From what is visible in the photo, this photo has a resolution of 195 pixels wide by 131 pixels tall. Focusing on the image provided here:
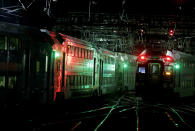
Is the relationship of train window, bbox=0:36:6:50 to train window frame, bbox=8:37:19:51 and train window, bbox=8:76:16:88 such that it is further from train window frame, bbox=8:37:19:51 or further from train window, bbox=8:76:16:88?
train window, bbox=8:76:16:88

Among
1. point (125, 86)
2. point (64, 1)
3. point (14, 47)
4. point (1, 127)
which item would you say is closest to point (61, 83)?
point (14, 47)

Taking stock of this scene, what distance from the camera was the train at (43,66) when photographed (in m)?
11.6

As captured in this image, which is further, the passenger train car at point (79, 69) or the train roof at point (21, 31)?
the passenger train car at point (79, 69)

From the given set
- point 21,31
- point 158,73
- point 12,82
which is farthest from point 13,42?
point 158,73

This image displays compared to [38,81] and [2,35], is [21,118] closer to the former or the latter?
[38,81]

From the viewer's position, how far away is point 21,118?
1235cm

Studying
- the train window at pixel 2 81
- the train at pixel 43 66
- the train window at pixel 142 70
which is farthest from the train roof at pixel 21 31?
the train window at pixel 142 70

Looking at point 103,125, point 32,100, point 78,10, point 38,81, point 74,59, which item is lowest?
point 103,125

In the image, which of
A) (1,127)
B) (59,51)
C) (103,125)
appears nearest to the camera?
(1,127)

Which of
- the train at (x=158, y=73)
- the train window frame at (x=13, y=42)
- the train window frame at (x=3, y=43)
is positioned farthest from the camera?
the train at (x=158, y=73)

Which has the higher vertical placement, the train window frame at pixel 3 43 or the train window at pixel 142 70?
the train window frame at pixel 3 43

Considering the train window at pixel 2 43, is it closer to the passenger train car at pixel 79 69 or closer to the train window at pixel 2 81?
the train window at pixel 2 81

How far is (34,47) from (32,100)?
7.58ft

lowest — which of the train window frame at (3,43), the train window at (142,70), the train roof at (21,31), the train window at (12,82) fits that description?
the train window at (12,82)
